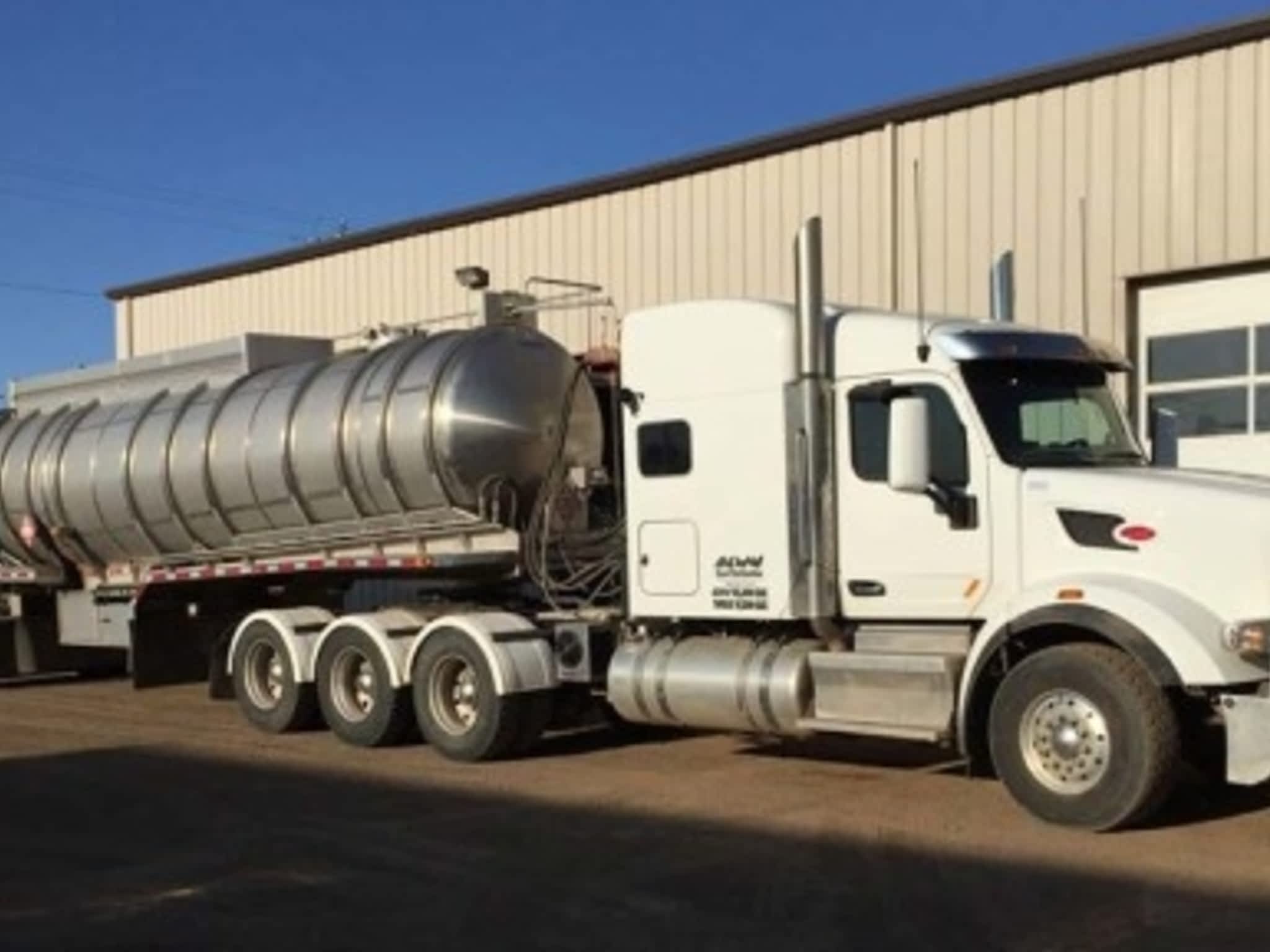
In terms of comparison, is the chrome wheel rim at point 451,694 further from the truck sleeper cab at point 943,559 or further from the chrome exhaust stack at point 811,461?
the chrome exhaust stack at point 811,461

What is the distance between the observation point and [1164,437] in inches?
468

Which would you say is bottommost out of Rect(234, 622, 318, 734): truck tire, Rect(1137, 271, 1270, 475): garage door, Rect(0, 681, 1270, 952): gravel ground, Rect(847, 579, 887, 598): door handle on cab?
Rect(0, 681, 1270, 952): gravel ground

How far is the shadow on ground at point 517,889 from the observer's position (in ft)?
23.6

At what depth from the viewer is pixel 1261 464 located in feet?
51.6

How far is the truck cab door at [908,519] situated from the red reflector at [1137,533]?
878mm

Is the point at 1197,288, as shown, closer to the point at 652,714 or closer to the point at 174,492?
the point at 652,714

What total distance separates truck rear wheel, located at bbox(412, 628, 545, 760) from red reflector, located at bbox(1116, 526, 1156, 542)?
4865 mm

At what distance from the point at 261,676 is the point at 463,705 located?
270cm

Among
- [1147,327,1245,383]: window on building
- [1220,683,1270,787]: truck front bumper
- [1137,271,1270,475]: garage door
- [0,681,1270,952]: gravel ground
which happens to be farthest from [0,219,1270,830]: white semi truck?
[1147,327,1245,383]: window on building

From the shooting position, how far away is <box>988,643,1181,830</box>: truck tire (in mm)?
9102

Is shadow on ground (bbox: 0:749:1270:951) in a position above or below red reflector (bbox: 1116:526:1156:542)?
below

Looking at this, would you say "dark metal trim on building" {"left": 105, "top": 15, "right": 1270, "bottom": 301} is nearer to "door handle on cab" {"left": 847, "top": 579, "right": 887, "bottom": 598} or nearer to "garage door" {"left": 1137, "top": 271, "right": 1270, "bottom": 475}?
"garage door" {"left": 1137, "top": 271, "right": 1270, "bottom": 475}

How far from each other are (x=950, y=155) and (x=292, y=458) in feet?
24.6

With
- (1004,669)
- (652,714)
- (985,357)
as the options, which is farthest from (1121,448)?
(652,714)
